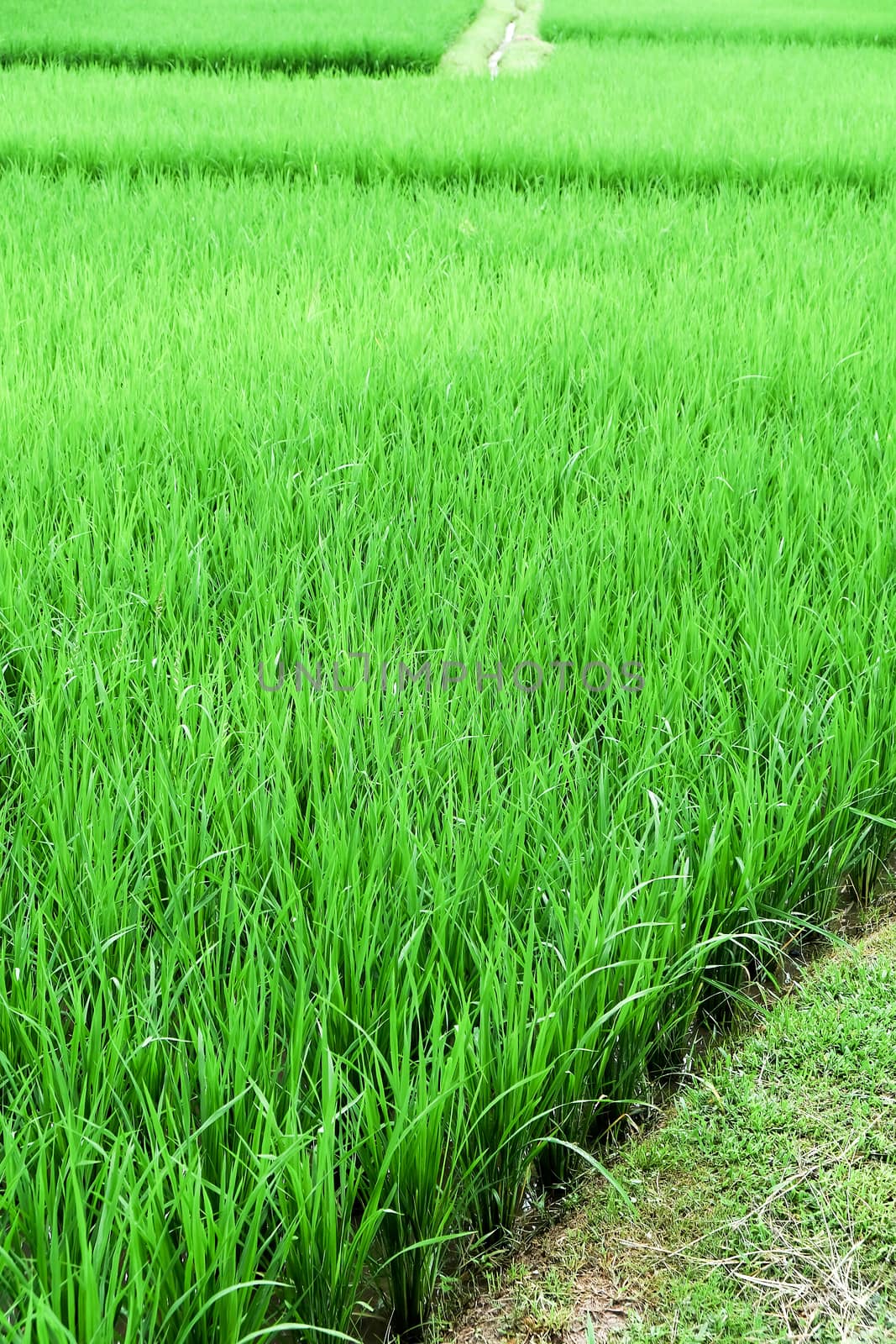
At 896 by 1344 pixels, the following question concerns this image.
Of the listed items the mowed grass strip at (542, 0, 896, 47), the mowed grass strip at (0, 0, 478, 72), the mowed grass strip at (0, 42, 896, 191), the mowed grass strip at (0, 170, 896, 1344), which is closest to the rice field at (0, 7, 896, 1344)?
the mowed grass strip at (0, 170, 896, 1344)

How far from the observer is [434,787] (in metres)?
1.28

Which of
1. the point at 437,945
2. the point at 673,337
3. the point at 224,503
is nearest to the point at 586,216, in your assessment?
the point at 673,337

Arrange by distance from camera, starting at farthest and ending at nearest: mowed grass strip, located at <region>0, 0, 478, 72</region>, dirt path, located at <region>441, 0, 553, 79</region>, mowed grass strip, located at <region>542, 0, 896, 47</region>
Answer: mowed grass strip, located at <region>542, 0, 896, 47</region>, dirt path, located at <region>441, 0, 553, 79</region>, mowed grass strip, located at <region>0, 0, 478, 72</region>

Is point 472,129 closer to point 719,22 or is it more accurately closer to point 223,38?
point 223,38

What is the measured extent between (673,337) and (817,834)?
1669 millimetres

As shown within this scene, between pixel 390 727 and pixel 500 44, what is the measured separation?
11.9 meters

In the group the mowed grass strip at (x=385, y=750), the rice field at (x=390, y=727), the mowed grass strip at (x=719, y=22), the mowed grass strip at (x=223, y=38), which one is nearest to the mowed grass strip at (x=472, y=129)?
the rice field at (x=390, y=727)

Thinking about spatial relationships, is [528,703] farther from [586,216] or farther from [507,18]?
[507,18]

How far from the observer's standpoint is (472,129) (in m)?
5.04

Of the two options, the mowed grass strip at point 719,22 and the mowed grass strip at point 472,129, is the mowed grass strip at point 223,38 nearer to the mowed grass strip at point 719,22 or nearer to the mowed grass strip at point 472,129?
the mowed grass strip at point 719,22

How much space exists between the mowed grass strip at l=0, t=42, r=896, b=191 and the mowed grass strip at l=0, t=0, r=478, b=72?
73.5 inches

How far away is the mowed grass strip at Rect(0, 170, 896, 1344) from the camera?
87 centimetres

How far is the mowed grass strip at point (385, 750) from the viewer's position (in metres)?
0.87

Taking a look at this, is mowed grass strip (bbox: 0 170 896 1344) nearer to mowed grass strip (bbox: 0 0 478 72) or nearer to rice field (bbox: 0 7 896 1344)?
rice field (bbox: 0 7 896 1344)
